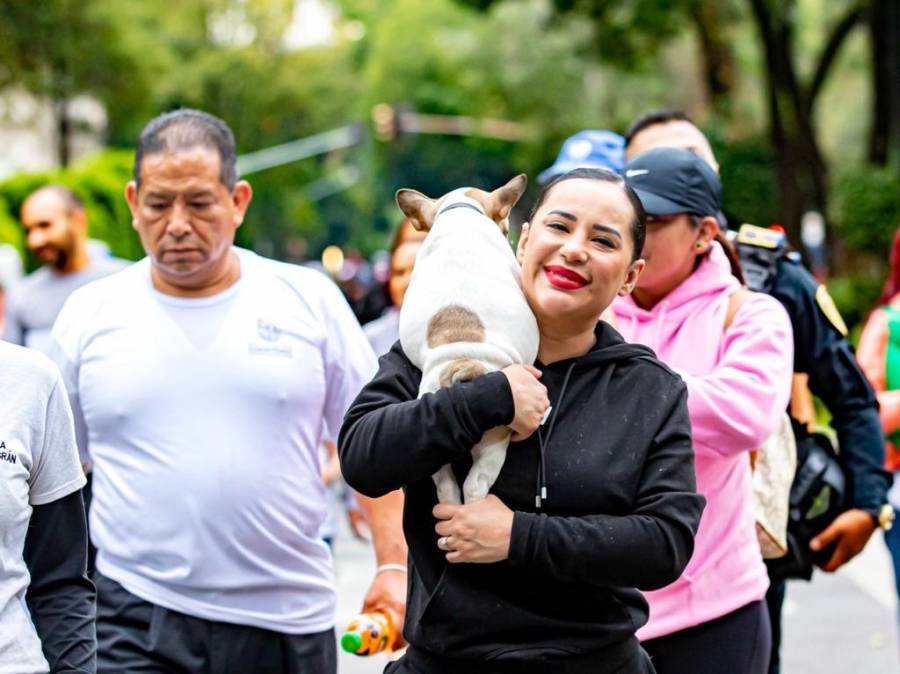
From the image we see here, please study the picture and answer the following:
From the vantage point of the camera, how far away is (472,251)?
2.88 meters

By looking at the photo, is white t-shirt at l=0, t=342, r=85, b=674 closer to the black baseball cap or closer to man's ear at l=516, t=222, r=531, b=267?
man's ear at l=516, t=222, r=531, b=267

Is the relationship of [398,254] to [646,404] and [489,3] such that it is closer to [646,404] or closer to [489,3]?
[646,404]

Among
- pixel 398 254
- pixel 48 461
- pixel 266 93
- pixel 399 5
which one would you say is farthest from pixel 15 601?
pixel 399 5

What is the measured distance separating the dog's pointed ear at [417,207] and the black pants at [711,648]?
1.36 m

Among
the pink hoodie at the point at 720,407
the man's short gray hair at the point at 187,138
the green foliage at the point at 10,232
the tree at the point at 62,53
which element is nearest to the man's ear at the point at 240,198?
the man's short gray hair at the point at 187,138

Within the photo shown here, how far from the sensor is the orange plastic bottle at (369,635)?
11.5ft

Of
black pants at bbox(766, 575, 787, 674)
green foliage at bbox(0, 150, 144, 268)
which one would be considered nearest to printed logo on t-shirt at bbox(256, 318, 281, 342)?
black pants at bbox(766, 575, 787, 674)

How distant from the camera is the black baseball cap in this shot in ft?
12.8

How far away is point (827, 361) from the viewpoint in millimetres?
4754

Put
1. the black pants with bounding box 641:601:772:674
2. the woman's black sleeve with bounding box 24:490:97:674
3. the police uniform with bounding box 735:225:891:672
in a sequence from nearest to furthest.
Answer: the woman's black sleeve with bounding box 24:490:97:674 < the black pants with bounding box 641:601:772:674 < the police uniform with bounding box 735:225:891:672

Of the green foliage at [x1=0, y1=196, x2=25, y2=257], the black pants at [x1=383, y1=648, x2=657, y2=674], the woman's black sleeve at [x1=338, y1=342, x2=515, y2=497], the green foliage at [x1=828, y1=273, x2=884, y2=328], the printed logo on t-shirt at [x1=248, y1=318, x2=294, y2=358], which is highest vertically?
the woman's black sleeve at [x1=338, y1=342, x2=515, y2=497]

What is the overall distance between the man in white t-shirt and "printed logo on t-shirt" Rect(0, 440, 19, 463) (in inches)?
46.3

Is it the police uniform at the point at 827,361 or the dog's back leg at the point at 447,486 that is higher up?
the dog's back leg at the point at 447,486

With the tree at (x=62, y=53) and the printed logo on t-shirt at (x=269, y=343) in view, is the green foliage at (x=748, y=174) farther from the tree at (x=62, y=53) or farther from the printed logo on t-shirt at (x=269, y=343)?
the printed logo on t-shirt at (x=269, y=343)
